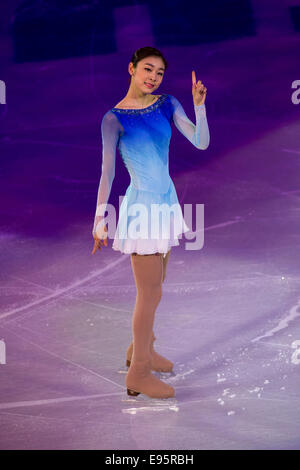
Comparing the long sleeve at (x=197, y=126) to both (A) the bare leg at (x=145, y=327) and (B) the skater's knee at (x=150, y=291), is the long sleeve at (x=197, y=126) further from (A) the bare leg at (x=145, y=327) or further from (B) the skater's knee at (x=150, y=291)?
(B) the skater's knee at (x=150, y=291)

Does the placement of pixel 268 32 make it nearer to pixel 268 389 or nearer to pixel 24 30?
pixel 24 30

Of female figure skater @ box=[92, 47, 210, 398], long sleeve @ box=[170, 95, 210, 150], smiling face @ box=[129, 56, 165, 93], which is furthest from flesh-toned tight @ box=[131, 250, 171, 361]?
smiling face @ box=[129, 56, 165, 93]

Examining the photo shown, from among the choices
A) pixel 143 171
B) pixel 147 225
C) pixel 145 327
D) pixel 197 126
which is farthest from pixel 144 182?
pixel 145 327

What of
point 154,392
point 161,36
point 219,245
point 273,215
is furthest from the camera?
point 161,36

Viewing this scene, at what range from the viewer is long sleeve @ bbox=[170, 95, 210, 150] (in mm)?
3738

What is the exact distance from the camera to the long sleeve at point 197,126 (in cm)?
374

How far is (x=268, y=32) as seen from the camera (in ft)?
30.4

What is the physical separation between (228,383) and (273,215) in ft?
10.4

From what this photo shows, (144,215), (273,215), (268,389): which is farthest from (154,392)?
(273,215)

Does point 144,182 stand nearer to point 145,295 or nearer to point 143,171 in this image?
point 143,171

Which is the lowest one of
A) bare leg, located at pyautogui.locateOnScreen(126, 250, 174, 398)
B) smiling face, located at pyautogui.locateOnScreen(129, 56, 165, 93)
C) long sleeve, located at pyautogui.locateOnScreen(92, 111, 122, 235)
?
bare leg, located at pyautogui.locateOnScreen(126, 250, 174, 398)

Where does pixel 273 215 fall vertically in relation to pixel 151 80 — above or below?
above

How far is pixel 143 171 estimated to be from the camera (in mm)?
3760

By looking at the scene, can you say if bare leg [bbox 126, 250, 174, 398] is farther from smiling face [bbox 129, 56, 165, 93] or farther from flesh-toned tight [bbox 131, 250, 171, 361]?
smiling face [bbox 129, 56, 165, 93]
